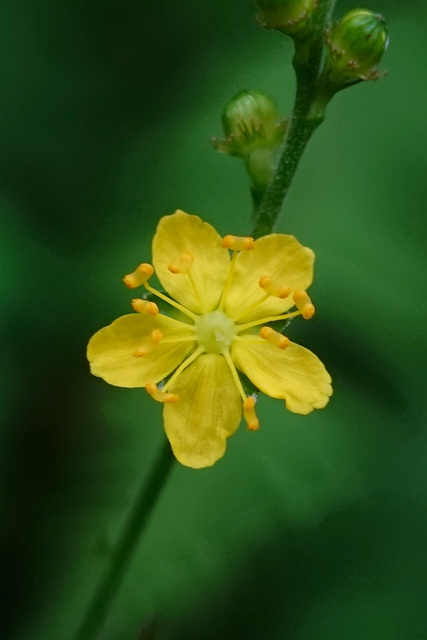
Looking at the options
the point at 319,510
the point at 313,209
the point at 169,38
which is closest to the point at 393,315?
the point at 313,209

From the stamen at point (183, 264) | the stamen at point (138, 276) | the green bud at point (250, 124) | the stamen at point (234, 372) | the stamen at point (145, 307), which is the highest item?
the green bud at point (250, 124)

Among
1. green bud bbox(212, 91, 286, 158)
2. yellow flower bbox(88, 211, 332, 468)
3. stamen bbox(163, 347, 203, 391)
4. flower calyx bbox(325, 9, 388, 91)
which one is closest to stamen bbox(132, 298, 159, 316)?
yellow flower bbox(88, 211, 332, 468)

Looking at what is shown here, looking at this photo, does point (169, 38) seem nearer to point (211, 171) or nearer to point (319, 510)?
point (211, 171)

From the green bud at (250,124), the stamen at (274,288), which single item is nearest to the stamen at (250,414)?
the stamen at (274,288)

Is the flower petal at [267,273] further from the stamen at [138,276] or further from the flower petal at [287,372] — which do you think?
the stamen at [138,276]

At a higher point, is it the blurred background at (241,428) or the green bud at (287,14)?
the green bud at (287,14)

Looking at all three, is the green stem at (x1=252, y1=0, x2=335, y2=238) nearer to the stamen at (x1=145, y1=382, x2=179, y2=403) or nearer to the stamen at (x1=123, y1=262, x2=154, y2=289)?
the stamen at (x1=123, y1=262, x2=154, y2=289)
